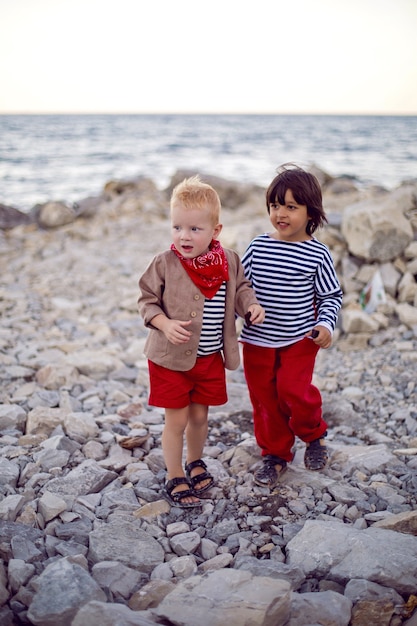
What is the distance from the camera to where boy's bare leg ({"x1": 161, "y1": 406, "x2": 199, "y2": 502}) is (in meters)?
2.49

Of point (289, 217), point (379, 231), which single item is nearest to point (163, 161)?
point (379, 231)

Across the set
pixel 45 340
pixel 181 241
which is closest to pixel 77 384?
pixel 45 340

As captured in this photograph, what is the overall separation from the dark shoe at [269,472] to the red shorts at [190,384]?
1.47 ft

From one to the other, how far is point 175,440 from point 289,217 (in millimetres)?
1159

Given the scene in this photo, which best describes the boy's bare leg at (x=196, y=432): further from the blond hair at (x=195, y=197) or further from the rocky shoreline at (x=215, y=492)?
the blond hair at (x=195, y=197)

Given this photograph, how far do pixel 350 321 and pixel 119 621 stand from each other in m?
3.28

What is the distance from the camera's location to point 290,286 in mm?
2514

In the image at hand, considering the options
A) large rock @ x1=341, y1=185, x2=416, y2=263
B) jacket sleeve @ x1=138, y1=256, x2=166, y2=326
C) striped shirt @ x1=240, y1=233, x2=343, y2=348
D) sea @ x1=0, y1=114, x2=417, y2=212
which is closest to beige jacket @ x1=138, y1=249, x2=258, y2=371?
jacket sleeve @ x1=138, y1=256, x2=166, y2=326

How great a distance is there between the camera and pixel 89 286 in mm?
6566

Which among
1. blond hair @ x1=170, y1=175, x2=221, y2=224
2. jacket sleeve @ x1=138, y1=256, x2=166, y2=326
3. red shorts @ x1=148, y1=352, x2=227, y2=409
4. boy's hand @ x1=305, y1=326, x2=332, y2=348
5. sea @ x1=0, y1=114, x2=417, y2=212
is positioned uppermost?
sea @ x1=0, y1=114, x2=417, y2=212

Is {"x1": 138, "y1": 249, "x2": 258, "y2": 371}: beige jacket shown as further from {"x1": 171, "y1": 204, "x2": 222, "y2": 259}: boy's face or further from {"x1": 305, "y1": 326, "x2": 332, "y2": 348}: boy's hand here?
{"x1": 305, "y1": 326, "x2": 332, "y2": 348}: boy's hand

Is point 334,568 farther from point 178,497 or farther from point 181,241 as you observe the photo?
point 181,241

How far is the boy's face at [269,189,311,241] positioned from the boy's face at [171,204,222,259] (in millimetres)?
349

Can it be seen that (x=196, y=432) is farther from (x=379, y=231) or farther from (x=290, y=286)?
(x=379, y=231)
